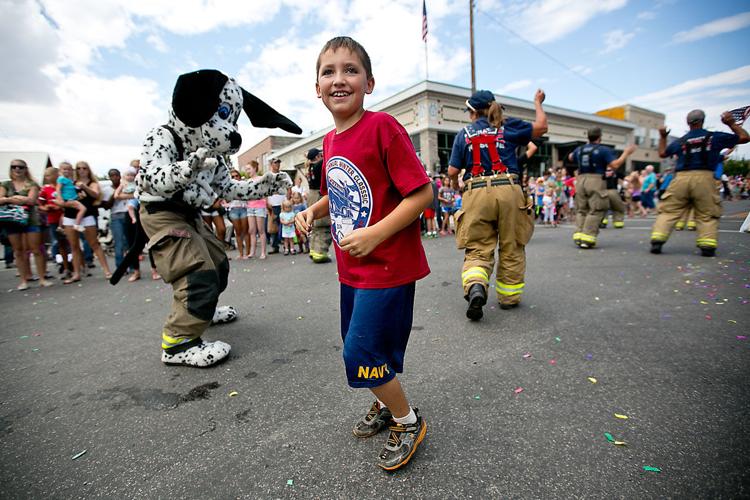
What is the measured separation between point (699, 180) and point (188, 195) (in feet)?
21.4

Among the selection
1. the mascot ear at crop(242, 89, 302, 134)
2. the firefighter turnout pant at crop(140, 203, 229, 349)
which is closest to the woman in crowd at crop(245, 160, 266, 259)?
the mascot ear at crop(242, 89, 302, 134)

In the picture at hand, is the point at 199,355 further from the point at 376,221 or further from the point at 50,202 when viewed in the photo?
the point at 50,202

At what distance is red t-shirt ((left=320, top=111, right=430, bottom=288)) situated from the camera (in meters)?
1.48

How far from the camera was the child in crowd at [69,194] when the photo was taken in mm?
5762

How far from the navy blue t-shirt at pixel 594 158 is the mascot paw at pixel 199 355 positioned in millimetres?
6699

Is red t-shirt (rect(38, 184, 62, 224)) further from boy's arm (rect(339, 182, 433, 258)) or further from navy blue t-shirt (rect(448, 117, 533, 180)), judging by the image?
boy's arm (rect(339, 182, 433, 258))

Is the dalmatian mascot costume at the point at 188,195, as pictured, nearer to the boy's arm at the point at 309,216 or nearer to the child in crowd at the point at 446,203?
the boy's arm at the point at 309,216

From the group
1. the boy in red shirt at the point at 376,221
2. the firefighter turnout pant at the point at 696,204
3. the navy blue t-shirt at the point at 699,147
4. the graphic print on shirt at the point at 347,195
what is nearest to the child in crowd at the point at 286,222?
the graphic print on shirt at the point at 347,195

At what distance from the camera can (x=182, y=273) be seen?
8.56ft

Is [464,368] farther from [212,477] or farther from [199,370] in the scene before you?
[199,370]

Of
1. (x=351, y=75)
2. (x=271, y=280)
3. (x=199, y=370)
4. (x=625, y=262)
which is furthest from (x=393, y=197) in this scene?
(x=625, y=262)

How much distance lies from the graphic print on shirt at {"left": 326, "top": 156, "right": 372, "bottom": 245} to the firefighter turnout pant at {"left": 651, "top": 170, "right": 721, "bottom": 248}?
5801mm

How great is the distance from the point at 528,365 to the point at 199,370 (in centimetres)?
224

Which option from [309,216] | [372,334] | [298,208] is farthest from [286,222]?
[372,334]
